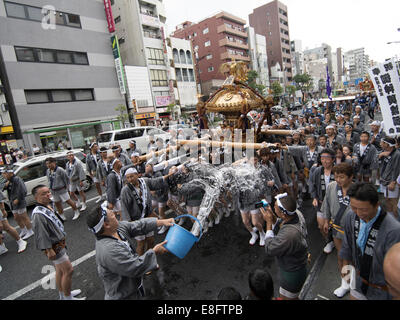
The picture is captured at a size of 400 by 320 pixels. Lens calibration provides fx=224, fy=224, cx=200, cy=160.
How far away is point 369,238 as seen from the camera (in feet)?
6.81

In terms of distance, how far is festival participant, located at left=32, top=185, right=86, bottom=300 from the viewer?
315 cm

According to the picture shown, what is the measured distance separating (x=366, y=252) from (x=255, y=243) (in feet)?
7.86

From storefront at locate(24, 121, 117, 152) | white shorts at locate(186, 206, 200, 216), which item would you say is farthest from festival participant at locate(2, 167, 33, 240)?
storefront at locate(24, 121, 117, 152)

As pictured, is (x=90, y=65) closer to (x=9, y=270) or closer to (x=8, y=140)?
(x=8, y=140)

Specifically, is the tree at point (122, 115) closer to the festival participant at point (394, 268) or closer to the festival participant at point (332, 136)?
the festival participant at point (332, 136)

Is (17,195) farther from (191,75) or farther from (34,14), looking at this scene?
(191,75)

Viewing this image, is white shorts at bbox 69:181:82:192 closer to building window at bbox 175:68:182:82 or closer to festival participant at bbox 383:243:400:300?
festival participant at bbox 383:243:400:300

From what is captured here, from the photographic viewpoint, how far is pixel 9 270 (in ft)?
14.6

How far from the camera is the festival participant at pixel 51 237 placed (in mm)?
3150

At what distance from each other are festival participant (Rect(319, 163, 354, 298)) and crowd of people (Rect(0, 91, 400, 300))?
0.01m

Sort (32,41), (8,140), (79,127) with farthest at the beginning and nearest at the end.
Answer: (79,127)
(32,41)
(8,140)

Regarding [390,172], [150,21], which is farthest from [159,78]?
[390,172]

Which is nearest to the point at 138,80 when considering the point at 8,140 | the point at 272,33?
the point at 8,140

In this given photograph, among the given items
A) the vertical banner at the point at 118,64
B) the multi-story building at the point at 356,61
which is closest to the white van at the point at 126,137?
the vertical banner at the point at 118,64
